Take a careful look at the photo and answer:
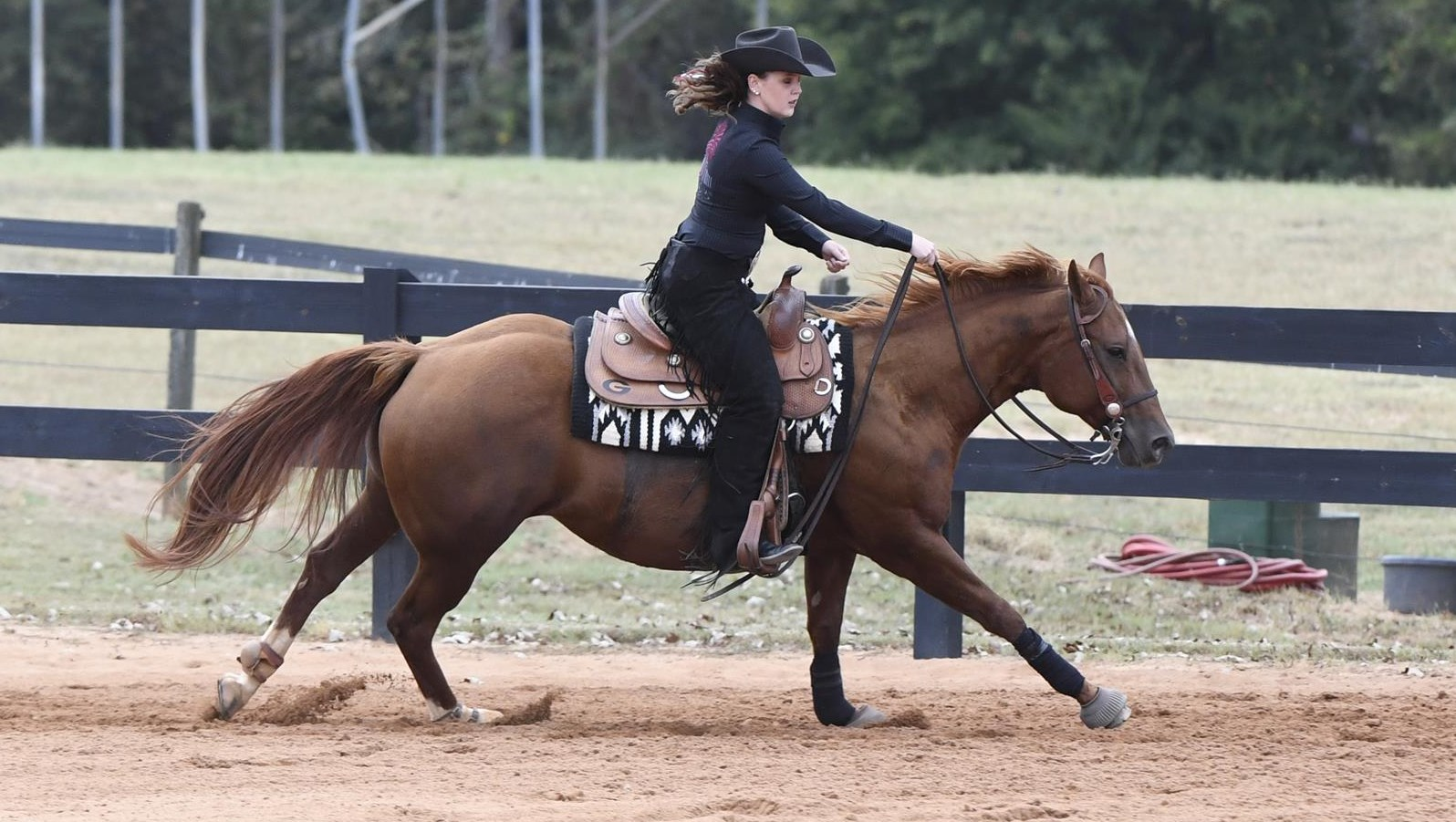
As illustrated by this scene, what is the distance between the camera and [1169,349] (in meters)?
7.84

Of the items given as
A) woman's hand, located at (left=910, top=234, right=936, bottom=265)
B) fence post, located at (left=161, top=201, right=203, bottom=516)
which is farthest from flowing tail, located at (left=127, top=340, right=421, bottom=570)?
fence post, located at (left=161, top=201, right=203, bottom=516)

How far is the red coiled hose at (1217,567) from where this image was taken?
31.6 feet

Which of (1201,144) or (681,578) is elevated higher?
(1201,144)

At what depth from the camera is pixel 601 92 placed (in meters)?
55.7

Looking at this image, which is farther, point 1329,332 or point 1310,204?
point 1310,204

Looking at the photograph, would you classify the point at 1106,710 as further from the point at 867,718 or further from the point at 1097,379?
the point at 1097,379

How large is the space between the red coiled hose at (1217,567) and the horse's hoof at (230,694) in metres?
5.41

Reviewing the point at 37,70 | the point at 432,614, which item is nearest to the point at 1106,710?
the point at 432,614

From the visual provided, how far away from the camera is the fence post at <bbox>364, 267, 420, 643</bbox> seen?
8078mm

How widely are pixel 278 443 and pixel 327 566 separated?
0.52 meters

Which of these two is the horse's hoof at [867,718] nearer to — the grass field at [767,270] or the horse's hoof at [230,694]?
the grass field at [767,270]

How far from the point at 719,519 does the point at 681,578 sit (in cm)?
393

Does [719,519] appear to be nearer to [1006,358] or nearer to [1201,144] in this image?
[1006,358]

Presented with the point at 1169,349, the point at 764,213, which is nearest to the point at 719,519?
the point at 764,213
